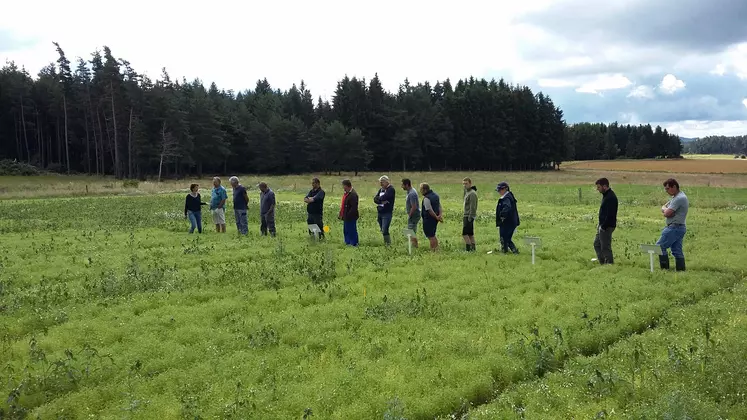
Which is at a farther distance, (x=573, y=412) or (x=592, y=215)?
(x=592, y=215)

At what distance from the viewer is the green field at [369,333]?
22.0ft

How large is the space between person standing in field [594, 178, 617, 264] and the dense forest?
6628cm

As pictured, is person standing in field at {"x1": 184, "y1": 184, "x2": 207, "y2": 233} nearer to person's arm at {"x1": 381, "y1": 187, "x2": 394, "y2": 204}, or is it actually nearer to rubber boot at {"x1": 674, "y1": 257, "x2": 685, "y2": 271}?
person's arm at {"x1": 381, "y1": 187, "x2": 394, "y2": 204}

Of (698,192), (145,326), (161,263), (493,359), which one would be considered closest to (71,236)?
(161,263)

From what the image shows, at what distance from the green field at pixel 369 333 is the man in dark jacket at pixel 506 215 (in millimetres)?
703

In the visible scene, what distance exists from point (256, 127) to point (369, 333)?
8055 centimetres

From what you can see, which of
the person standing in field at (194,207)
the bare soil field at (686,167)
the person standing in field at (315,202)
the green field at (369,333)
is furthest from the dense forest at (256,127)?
the green field at (369,333)

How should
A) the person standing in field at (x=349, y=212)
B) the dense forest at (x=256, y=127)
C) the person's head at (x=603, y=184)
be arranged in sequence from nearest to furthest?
1. the person's head at (x=603, y=184)
2. the person standing in field at (x=349, y=212)
3. the dense forest at (x=256, y=127)

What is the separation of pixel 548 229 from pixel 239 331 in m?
15.3

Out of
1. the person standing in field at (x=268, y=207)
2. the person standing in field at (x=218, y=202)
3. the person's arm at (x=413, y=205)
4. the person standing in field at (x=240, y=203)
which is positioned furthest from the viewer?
the person standing in field at (x=218, y=202)

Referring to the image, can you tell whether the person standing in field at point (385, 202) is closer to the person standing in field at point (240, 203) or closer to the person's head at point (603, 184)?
the person standing in field at point (240, 203)

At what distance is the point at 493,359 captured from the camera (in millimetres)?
7789

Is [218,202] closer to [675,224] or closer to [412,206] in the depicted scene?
[412,206]

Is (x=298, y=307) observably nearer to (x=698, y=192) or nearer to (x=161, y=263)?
(x=161, y=263)
